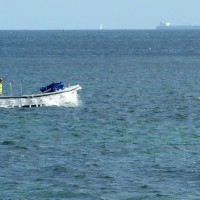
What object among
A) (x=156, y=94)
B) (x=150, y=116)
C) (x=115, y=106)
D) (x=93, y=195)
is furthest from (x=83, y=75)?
(x=93, y=195)

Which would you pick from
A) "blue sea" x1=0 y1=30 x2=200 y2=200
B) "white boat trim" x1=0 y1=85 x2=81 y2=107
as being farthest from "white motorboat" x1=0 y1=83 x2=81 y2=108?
"blue sea" x1=0 y1=30 x2=200 y2=200

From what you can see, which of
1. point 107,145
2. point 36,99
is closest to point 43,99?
point 36,99

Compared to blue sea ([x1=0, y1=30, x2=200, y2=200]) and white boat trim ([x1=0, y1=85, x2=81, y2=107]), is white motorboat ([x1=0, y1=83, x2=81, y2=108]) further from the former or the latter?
blue sea ([x1=0, y1=30, x2=200, y2=200])

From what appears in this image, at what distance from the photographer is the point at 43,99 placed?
59375 millimetres

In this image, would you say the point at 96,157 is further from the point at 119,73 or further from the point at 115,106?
the point at 119,73

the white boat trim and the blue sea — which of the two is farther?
the white boat trim

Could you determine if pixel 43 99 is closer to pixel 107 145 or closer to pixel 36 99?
pixel 36 99

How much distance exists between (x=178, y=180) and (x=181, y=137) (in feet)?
37.2

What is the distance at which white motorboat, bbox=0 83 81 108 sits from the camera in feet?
191

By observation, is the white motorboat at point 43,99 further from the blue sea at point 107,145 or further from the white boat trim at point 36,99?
the blue sea at point 107,145

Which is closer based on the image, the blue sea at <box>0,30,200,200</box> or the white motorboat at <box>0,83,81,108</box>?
the blue sea at <box>0,30,200,200</box>

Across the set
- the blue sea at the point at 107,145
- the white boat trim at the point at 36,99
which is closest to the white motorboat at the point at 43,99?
the white boat trim at the point at 36,99

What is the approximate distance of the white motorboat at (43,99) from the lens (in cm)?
5807

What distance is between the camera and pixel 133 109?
60.7 metres
